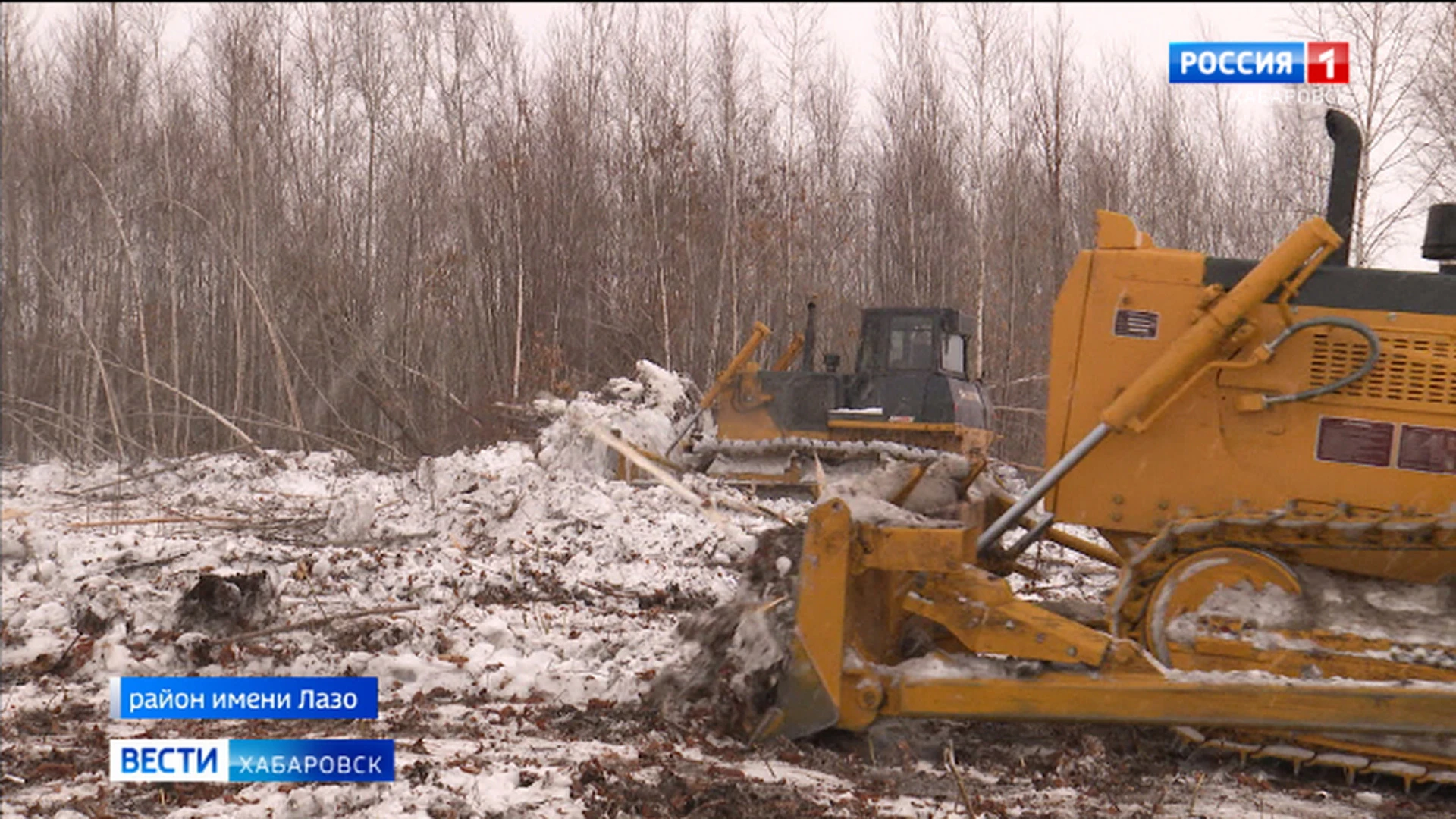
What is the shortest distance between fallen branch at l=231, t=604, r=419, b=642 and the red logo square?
12.6 metres

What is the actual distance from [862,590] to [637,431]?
10.4 meters

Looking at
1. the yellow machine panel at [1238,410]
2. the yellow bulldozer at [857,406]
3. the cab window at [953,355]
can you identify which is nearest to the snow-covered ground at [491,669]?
the yellow machine panel at [1238,410]

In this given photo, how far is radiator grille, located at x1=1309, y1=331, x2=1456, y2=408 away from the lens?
5.52 meters

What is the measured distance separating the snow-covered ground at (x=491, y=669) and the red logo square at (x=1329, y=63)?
859cm

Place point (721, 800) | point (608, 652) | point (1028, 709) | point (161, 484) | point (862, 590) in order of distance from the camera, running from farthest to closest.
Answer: point (161, 484) → point (608, 652) → point (862, 590) → point (1028, 709) → point (721, 800)

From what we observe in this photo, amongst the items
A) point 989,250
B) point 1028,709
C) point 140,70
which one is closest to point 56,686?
point 1028,709

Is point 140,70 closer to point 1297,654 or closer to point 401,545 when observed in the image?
point 401,545

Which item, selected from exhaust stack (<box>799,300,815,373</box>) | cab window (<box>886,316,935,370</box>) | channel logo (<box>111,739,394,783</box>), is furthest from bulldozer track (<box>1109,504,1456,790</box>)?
exhaust stack (<box>799,300,815,373</box>)

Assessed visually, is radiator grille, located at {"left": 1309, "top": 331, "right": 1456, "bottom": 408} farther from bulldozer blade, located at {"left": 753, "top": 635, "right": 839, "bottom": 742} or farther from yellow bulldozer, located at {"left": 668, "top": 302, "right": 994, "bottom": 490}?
yellow bulldozer, located at {"left": 668, "top": 302, "right": 994, "bottom": 490}

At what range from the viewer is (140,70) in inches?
954

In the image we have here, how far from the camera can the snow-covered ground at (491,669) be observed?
15.3ft

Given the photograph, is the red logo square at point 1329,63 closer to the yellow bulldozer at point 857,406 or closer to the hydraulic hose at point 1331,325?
the yellow bulldozer at point 857,406

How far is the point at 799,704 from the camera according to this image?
522 cm

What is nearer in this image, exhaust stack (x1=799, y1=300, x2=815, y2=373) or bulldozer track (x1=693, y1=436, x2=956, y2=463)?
bulldozer track (x1=693, y1=436, x2=956, y2=463)
